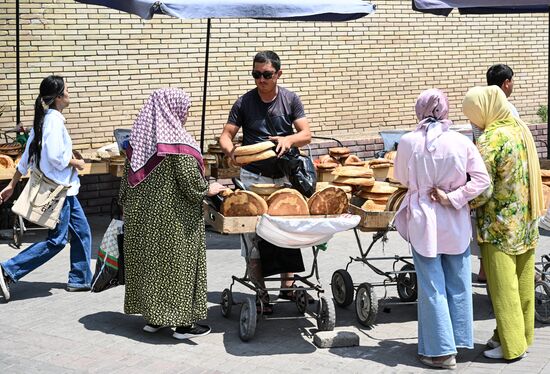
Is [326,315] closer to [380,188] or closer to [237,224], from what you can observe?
[237,224]

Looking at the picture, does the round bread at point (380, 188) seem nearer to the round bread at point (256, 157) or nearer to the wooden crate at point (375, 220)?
the wooden crate at point (375, 220)

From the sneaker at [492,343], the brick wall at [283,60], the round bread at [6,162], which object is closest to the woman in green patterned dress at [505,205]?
the sneaker at [492,343]

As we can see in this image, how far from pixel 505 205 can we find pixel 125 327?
2.75 metres

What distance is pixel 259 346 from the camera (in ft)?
21.9

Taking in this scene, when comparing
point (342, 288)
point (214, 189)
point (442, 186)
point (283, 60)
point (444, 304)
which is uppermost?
point (283, 60)

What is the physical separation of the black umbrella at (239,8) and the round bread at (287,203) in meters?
2.93

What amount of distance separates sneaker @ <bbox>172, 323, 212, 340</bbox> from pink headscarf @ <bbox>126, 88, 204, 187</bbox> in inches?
41.2

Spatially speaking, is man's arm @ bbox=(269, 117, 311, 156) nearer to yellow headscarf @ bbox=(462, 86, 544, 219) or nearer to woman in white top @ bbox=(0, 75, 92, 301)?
yellow headscarf @ bbox=(462, 86, 544, 219)

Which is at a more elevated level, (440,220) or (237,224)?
(440,220)

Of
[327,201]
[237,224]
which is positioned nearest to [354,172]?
[327,201]

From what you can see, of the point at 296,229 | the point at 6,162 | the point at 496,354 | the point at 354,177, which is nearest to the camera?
the point at 496,354

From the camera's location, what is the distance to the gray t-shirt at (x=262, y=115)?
23.9 ft

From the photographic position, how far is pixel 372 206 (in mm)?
7227

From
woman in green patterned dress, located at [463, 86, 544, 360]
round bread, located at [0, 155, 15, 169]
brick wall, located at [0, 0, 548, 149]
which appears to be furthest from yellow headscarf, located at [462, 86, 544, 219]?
brick wall, located at [0, 0, 548, 149]
